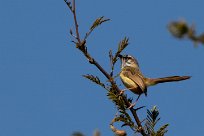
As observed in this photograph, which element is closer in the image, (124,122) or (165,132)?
(165,132)

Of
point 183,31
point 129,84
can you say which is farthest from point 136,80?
point 183,31

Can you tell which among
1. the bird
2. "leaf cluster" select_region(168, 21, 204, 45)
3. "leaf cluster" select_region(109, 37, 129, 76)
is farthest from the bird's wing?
"leaf cluster" select_region(168, 21, 204, 45)

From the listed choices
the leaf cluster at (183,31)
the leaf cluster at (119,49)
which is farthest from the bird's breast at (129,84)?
the leaf cluster at (183,31)

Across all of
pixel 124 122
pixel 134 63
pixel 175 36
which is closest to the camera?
pixel 175 36

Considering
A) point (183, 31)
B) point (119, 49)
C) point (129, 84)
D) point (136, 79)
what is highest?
point (136, 79)

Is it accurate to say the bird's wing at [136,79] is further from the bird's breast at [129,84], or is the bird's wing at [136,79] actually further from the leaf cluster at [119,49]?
Result: the leaf cluster at [119,49]

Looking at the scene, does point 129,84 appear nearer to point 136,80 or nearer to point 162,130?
point 136,80

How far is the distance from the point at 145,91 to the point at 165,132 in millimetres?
3224

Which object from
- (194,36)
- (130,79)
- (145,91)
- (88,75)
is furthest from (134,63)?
(194,36)

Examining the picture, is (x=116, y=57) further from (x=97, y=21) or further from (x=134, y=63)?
(x=134, y=63)

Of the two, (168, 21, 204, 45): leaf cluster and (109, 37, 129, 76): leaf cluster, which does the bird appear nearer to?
(109, 37, 129, 76): leaf cluster

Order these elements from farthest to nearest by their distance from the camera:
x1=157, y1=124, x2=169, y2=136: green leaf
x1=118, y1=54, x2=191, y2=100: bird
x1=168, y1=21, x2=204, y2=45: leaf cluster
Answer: x1=118, y1=54, x2=191, y2=100: bird
x1=157, y1=124, x2=169, y2=136: green leaf
x1=168, y1=21, x2=204, y2=45: leaf cluster

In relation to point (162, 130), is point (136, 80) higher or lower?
higher

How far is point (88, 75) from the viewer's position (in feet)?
7.88
